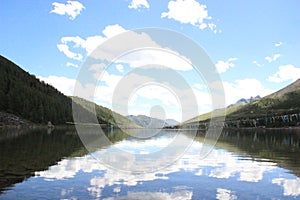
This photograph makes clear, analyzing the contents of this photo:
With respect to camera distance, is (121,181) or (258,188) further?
(121,181)

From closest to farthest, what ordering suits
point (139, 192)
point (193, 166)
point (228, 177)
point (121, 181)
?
point (139, 192), point (121, 181), point (228, 177), point (193, 166)

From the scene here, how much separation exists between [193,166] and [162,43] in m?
32.4

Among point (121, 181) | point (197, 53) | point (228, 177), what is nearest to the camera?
point (121, 181)

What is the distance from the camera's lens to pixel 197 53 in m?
68.4

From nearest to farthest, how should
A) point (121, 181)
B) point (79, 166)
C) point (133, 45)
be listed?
point (121, 181), point (79, 166), point (133, 45)

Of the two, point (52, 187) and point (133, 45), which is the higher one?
point (133, 45)

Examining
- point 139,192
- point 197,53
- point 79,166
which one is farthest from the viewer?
point 197,53

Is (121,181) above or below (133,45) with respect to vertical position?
below

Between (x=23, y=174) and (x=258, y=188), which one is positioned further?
(x=23, y=174)

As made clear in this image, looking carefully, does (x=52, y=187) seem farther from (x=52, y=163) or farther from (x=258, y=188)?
(x=258, y=188)

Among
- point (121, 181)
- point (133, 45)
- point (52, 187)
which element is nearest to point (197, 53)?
point (133, 45)

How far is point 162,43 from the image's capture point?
219 feet

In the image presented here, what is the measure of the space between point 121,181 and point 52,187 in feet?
20.8

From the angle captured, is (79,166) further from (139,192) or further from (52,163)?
(139,192)
